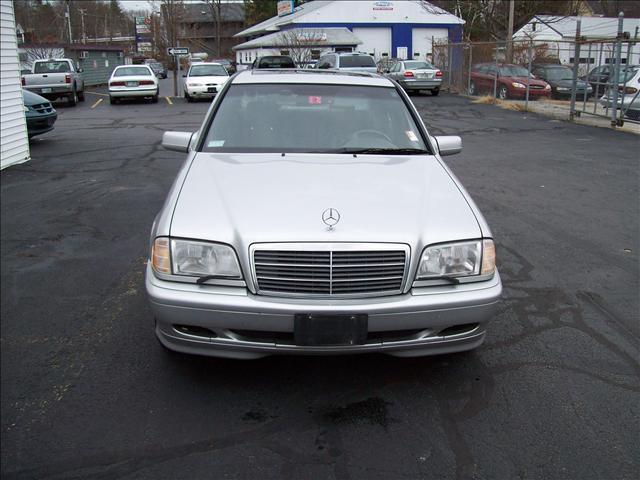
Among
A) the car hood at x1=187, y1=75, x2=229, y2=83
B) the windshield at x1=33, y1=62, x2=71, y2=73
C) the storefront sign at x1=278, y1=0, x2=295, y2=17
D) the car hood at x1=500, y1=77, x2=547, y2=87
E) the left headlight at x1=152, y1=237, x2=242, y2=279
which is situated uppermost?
the storefront sign at x1=278, y1=0, x2=295, y2=17

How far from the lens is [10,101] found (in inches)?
416

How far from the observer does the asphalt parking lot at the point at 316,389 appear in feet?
9.01

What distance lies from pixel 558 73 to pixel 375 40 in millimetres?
27638

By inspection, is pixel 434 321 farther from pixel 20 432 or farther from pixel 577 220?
pixel 577 220

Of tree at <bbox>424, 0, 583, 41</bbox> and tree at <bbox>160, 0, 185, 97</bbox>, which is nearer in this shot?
tree at <bbox>160, 0, 185, 97</bbox>

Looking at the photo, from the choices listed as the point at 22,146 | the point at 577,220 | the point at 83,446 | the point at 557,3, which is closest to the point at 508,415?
the point at 83,446

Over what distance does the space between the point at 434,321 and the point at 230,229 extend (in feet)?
3.72

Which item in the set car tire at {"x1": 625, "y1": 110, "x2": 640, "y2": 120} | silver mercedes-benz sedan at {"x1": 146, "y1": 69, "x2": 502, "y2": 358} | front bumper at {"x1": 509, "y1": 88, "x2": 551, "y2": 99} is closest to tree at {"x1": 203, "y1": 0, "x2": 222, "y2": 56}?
front bumper at {"x1": 509, "y1": 88, "x2": 551, "y2": 99}

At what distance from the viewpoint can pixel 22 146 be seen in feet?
35.4

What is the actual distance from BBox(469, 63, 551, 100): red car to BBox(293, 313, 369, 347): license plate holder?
20684 millimetres

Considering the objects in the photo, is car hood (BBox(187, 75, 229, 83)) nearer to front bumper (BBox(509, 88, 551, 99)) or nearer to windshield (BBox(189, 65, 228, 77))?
windshield (BBox(189, 65, 228, 77))

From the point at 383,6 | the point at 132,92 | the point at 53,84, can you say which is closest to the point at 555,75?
the point at 132,92

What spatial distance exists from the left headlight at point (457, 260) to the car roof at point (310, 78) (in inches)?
84.6

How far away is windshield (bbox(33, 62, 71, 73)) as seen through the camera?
24.4m
